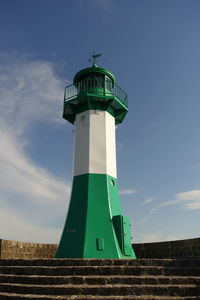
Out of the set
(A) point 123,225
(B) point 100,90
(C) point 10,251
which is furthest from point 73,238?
(B) point 100,90

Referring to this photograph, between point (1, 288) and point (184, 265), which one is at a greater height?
point (184, 265)

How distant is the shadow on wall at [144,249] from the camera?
1293cm

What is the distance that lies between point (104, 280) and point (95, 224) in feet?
16.1

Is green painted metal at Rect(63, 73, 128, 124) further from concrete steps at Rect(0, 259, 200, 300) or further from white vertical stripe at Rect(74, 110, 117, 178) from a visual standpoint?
concrete steps at Rect(0, 259, 200, 300)

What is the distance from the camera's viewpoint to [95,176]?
44.6 ft

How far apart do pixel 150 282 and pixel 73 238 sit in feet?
18.6

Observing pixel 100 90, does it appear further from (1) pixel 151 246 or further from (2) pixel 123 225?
(1) pixel 151 246

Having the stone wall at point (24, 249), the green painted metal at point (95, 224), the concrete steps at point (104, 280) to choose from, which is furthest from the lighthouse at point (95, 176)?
the concrete steps at point (104, 280)

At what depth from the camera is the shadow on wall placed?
12.9 m

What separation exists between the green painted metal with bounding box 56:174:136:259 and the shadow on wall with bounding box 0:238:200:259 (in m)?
2.37

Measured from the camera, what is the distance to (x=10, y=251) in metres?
13.2

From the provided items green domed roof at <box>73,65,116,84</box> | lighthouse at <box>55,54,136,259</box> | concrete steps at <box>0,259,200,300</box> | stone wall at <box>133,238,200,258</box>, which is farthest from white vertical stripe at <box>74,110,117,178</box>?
concrete steps at <box>0,259,200,300</box>

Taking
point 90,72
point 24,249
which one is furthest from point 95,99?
point 24,249

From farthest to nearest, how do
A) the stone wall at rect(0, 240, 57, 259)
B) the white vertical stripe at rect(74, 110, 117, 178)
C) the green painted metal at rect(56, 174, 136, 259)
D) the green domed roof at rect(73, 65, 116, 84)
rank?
the green domed roof at rect(73, 65, 116, 84) → the white vertical stripe at rect(74, 110, 117, 178) → the stone wall at rect(0, 240, 57, 259) → the green painted metal at rect(56, 174, 136, 259)
